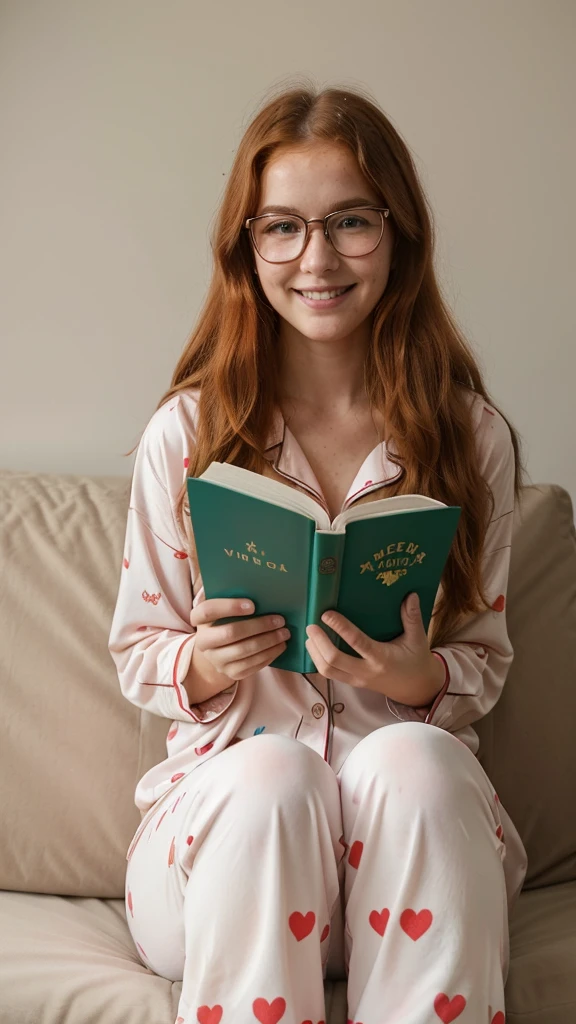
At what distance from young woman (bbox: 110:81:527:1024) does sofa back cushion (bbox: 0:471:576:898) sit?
0.18 metres

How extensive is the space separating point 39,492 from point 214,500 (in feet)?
2.41

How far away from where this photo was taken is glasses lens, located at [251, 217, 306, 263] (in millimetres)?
1306

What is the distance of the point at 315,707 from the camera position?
4.33 ft

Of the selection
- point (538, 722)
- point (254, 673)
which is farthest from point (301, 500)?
point (538, 722)

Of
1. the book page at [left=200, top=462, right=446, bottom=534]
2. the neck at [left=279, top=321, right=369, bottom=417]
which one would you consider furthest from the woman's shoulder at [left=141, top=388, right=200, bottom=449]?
the book page at [left=200, top=462, right=446, bottom=534]

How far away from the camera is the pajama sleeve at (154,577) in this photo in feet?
Result: 4.50

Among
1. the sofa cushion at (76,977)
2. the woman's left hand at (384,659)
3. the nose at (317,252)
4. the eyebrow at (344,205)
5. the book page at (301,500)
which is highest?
the eyebrow at (344,205)

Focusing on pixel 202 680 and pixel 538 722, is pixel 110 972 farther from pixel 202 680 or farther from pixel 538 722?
pixel 538 722

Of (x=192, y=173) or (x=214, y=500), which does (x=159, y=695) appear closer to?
(x=214, y=500)

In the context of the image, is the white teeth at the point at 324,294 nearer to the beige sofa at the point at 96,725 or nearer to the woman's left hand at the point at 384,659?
the woman's left hand at the point at 384,659

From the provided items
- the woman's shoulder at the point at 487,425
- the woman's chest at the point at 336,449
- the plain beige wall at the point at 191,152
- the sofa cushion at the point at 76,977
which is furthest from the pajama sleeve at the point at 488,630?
the plain beige wall at the point at 191,152

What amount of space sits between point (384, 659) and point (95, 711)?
0.57 m

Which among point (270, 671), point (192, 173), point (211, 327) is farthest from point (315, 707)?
point (192, 173)

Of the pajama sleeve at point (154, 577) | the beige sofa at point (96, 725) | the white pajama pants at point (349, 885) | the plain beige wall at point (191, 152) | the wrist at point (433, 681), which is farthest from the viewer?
the plain beige wall at point (191, 152)
